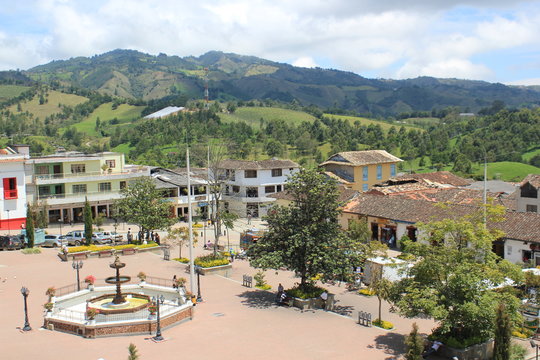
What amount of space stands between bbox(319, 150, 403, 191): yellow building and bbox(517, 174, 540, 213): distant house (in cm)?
2294

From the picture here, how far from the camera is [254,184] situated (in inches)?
2331

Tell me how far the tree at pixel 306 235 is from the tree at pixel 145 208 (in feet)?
47.4

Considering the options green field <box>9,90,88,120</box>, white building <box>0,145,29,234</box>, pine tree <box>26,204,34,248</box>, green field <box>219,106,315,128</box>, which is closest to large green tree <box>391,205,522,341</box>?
pine tree <box>26,204,34,248</box>

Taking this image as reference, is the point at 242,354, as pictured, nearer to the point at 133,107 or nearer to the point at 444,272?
the point at 444,272

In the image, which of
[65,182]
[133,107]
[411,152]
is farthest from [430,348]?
[133,107]

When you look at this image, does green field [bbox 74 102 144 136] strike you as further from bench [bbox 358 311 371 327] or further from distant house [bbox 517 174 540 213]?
bench [bbox 358 311 371 327]

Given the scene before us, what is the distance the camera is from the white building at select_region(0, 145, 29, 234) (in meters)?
45.8

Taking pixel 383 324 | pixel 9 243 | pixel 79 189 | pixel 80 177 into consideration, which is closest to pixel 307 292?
pixel 383 324

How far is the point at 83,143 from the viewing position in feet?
364

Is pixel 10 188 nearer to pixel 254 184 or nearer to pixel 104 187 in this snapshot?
pixel 104 187

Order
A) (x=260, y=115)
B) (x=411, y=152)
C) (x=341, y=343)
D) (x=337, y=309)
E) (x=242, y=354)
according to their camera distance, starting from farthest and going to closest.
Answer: (x=260, y=115) → (x=411, y=152) → (x=337, y=309) → (x=341, y=343) → (x=242, y=354)

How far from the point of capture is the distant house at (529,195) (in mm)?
39969

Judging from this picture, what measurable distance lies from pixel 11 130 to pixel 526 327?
389 feet

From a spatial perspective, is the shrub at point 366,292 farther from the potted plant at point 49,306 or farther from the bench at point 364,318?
the potted plant at point 49,306
